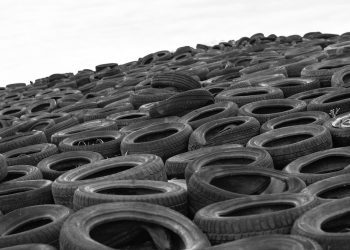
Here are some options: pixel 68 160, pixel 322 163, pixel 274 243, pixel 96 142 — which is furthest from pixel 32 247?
pixel 96 142

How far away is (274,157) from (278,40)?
55.9ft

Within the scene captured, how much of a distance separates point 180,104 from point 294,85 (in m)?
2.60

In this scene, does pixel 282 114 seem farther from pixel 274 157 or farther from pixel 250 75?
pixel 250 75

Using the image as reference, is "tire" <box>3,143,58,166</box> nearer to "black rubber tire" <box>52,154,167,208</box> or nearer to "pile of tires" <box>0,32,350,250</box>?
"pile of tires" <box>0,32,350,250</box>

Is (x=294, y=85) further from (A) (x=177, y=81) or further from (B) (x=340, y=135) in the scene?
(B) (x=340, y=135)

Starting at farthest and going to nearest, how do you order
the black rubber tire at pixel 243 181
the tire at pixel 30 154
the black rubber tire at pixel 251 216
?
the tire at pixel 30 154 → the black rubber tire at pixel 243 181 → the black rubber tire at pixel 251 216

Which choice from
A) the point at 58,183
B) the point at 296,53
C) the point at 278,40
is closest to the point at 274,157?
the point at 58,183

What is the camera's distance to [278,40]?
79.8 ft

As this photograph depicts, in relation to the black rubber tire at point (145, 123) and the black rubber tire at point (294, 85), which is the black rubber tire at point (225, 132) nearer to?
the black rubber tire at point (145, 123)

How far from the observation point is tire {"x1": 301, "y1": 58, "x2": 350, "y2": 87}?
12.2 m

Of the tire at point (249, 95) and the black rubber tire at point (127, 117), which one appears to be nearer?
the tire at point (249, 95)

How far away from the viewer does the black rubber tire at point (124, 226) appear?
205 inches

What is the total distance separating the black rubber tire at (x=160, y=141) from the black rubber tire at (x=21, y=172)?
142 cm

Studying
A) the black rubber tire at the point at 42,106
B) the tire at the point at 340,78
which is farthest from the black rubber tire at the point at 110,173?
the black rubber tire at the point at 42,106
